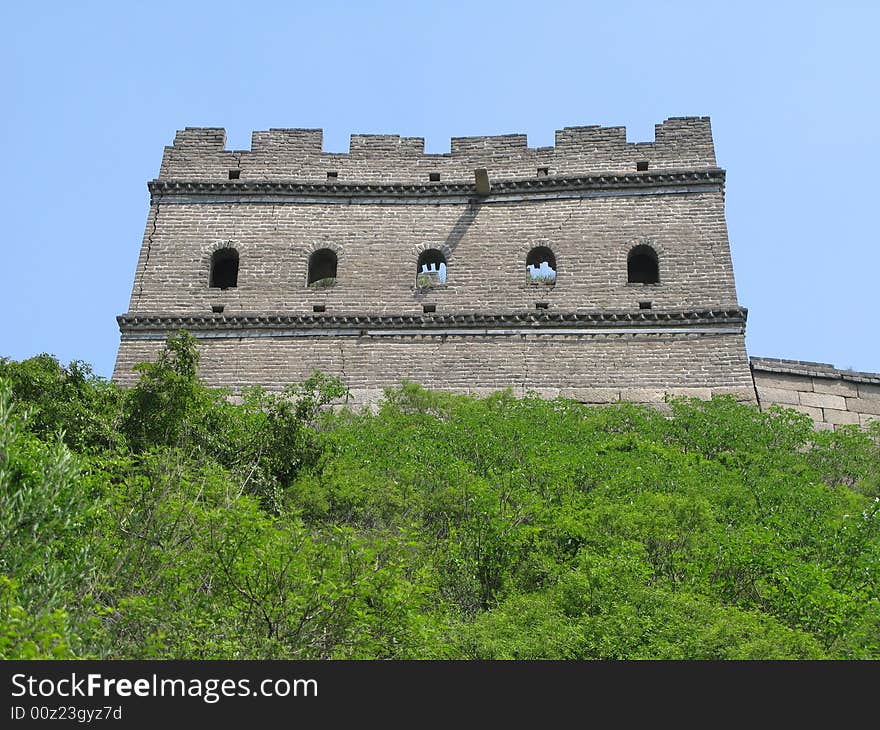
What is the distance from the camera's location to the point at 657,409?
23531 mm

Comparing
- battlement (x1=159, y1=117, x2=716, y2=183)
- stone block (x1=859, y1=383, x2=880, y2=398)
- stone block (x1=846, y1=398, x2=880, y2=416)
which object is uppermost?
battlement (x1=159, y1=117, x2=716, y2=183)

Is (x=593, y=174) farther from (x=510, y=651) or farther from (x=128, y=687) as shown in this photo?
(x=128, y=687)

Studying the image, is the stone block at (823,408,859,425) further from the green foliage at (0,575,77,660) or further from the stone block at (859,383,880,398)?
the green foliage at (0,575,77,660)

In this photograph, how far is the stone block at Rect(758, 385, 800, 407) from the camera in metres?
24.0

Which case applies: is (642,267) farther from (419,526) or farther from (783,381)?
(419,526)

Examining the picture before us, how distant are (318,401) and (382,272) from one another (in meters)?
3.49

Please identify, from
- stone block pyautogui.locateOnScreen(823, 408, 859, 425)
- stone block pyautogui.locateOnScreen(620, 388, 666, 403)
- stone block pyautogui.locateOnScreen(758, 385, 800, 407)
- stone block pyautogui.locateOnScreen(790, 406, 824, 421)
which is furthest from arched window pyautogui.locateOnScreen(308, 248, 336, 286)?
stone block pyautogui.locateOnScreen(823, 408, 859, 425)

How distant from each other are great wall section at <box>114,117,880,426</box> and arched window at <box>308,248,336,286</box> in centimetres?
5

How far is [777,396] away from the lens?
2406 cm

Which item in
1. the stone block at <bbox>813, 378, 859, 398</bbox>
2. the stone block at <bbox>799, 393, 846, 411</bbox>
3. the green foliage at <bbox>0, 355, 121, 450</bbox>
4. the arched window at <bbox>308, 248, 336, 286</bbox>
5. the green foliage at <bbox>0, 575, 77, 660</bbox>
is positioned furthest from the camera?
the arched window at <bbox>308, 248, 336, 286</bbox>

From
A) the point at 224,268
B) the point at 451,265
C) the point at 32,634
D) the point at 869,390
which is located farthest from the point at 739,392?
the point at 32,634

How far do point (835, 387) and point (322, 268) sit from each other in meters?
9.10

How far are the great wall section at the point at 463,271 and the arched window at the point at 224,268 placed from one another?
37 mm

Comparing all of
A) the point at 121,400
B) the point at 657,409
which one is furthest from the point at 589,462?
the point at 121,400
